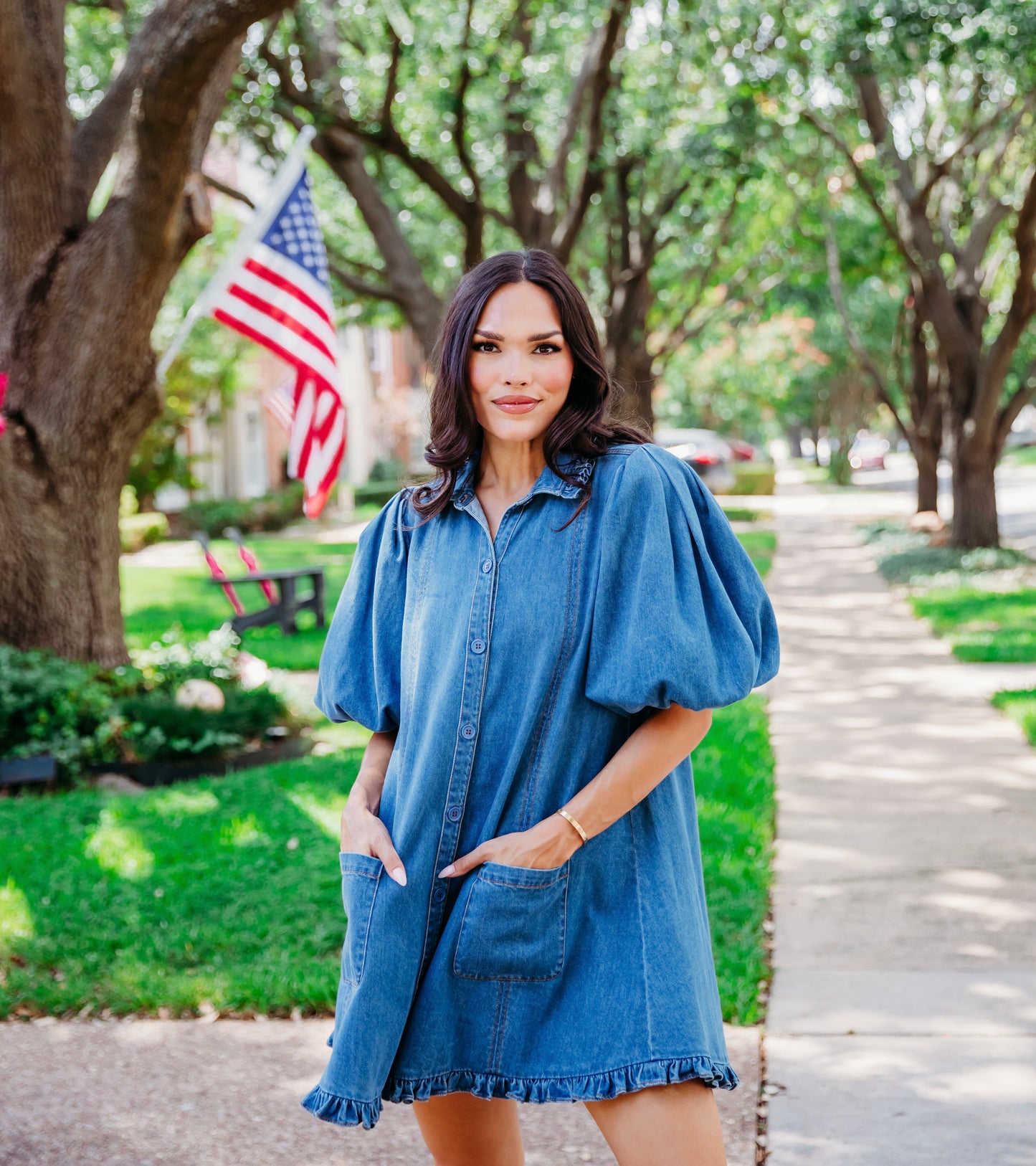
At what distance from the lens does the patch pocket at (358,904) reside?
1959 mm

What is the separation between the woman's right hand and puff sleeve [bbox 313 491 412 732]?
0.56 feet

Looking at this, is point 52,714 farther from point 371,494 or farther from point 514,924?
point 371,494

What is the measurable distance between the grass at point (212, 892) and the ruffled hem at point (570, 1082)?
2019 mm

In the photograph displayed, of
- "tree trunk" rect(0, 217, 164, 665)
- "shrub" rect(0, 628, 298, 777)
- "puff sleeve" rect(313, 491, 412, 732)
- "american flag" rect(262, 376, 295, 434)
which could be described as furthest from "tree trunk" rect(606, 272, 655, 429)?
"puff sleeve" rect(313, 491, 412, 732)

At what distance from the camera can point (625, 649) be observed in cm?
187

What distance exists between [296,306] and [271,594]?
3291 millimetres

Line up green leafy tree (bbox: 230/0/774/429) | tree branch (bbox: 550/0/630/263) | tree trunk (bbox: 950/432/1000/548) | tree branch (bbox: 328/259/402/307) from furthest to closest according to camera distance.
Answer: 1. tree trunk (bbox: 950/432/1000/548)
2. tree branch (bbox: 328/259/402/307)
3. green leafy tree (bbox: 230/0/774/429)
4. tree branch (bbox: 550/0/630/263)

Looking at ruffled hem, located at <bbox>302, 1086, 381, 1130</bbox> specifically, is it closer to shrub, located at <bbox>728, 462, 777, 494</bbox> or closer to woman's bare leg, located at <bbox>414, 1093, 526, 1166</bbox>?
woman's bare leg, located at <bbox>414, 1093, 526, 1166</bbox>

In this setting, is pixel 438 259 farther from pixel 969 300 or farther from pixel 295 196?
pixel 295 196

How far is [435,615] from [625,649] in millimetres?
326

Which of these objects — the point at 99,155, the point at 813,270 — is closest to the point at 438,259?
the point at 813,270

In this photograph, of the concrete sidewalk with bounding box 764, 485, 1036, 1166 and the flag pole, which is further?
the flag pole

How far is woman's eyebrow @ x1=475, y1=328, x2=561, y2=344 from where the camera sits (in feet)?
6.70

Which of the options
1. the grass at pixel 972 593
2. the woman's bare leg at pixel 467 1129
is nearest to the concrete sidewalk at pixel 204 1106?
the woman's bare leg at pixel 467 1129
